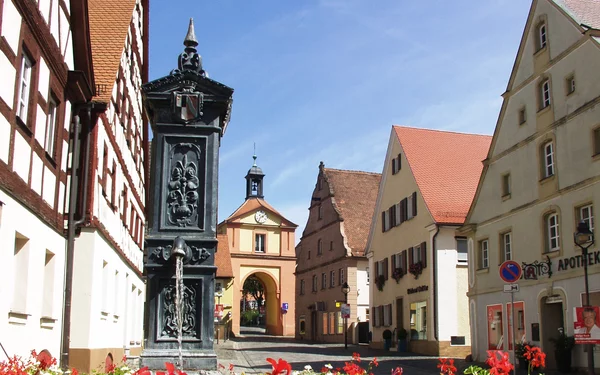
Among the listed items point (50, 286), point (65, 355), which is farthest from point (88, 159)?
point (65, 355)

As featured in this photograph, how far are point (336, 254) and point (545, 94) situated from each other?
24591mm

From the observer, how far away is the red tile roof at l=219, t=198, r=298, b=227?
58406 millimetres

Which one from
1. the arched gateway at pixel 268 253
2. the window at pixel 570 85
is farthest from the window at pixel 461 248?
the arched gateway at pixel 268 253

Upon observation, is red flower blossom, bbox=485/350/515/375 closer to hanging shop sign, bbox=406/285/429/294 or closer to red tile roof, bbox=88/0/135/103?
red tile roof, bbox=88/0/135/103

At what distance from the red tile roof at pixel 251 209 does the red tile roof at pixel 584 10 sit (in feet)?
128

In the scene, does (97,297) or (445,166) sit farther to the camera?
(445,166)

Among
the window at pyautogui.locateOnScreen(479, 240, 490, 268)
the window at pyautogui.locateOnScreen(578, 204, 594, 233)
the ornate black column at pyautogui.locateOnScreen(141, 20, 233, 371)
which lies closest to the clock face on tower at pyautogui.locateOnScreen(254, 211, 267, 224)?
the window at pyautogui.locateOnScreen(479, 240, 490, 268)

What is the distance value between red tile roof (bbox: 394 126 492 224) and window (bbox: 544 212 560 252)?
9261 millimetres

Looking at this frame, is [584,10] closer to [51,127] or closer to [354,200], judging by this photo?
[51,127]

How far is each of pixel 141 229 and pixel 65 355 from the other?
1478 centimetres

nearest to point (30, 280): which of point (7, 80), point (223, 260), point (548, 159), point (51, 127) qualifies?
point (51, 127)

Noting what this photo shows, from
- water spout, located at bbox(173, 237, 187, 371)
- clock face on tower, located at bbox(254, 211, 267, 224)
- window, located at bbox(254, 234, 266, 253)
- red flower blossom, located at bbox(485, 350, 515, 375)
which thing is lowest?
red flower blossom, located at bbox(485, 350, 515, 375)

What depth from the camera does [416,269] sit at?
1262 inches

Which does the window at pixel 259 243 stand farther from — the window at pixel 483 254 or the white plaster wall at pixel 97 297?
the white plaster wall at pixel 97 297
